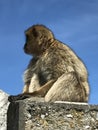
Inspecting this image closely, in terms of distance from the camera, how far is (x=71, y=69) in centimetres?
849

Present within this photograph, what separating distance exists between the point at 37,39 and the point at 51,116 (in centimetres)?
479

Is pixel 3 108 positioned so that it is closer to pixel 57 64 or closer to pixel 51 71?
pixel 51 71

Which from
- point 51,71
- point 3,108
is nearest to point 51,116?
point 3,108

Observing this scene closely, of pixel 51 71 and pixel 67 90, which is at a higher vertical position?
pixel 51 71

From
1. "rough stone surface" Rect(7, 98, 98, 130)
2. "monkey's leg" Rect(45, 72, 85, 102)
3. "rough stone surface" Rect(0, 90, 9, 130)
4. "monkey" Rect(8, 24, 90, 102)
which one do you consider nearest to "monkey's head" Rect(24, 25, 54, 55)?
"monkey" Rect(8, 24, 90, 102)

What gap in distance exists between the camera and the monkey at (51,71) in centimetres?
777

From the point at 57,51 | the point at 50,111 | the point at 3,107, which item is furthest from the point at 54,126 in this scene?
the point at 57,51

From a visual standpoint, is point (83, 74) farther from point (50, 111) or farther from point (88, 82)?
point (50, 111)

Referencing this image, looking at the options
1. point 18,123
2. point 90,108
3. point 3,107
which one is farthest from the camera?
point 3,107

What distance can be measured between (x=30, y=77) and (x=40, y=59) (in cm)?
47

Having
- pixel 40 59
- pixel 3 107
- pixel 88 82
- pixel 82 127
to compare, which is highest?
pixel 40 59

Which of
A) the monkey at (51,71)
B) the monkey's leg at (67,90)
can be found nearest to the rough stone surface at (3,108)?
the monkey at (51,71)

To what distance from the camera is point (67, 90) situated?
7805 millimetres

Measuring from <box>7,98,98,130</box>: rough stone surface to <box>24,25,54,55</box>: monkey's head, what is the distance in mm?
4266
